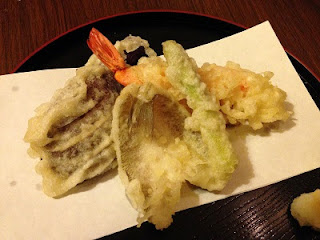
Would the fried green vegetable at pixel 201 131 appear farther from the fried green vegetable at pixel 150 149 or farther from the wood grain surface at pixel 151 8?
the wood grain surface at pixel 151 8

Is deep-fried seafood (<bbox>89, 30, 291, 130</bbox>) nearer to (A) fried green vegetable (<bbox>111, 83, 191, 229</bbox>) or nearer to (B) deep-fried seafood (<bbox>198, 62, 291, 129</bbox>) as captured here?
(B) deep-fried seafood (<bbox>198, 62, 291, 129</bbox>)

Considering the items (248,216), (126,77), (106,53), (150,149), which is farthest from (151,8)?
(248,216)

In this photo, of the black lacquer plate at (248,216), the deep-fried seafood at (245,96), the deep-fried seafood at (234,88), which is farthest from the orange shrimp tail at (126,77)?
the black lacquer plate at (248,216)

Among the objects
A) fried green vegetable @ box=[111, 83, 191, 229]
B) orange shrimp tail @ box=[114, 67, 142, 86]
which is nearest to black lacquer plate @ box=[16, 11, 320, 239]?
fried green vegetable @ box=[111, 83, 191, 229]

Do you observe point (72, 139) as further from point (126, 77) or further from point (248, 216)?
point (248, 216)

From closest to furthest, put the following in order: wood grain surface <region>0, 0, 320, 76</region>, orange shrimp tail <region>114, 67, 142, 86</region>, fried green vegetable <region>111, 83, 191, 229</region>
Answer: fried green vegetable <region>111, 83, 191, 229</region>, orange shrimp tail <region>114, 67, 142, 86</region>, wood grain surface <region>0, 0, 320, 76</region>

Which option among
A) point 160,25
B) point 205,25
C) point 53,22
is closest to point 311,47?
point 205,25
